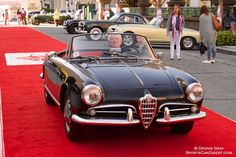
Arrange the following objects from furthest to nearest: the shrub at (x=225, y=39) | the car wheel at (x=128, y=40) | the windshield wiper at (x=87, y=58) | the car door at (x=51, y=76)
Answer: the shrub at (x=225, y=39), the car wheel at (x=128, y=40), the car door at (x=51, y=76), the windshield wiper at (x=87, y=58)

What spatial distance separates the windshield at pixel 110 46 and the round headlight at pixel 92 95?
57.2 inches

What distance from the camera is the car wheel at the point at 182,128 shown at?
611 cm

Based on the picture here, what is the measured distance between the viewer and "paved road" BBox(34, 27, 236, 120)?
8.27m

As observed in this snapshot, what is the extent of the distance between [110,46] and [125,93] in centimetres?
172

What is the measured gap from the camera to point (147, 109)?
534 cm

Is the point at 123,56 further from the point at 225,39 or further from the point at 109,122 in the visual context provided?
the point at 225,39

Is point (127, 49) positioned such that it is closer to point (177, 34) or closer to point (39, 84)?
point (39, 84)

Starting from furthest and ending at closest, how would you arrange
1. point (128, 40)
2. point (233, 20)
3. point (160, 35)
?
point (233, 20), point (160, 35), point (128, 40)

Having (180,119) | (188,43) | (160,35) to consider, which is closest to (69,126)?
(180,119)

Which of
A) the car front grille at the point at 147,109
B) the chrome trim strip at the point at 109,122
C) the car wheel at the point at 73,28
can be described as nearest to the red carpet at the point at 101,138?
the chrome trim strip at the point at 109,122

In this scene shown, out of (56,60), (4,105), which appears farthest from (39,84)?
(56,60)

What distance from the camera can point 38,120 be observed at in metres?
7.07

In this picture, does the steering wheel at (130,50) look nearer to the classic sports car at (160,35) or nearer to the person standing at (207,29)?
the person standing at (207,29)

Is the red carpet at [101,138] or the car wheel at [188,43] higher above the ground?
the car wheel at [188,43]
